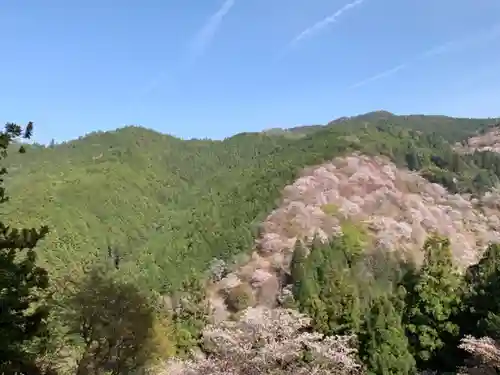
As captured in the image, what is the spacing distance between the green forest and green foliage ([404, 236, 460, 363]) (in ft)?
0.35

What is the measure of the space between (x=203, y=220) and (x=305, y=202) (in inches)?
781

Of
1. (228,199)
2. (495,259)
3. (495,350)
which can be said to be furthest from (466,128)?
(495,350)

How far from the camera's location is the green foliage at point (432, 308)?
3944 cm

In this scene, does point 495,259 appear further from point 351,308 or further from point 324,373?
point 324,373

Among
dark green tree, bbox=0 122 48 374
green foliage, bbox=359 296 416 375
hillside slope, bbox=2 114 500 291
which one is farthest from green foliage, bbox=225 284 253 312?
dark green tree, bbox=0 122 48 374

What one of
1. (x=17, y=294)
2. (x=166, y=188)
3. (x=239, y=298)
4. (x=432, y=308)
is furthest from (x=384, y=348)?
(x=166, y=188)

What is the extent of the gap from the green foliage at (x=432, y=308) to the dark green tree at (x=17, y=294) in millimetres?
31664

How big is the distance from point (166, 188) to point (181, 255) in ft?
138

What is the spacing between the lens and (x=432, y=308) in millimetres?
40094

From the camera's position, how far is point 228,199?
107m

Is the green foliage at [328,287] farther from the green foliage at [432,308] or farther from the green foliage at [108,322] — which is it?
the green foliage at [108,322]

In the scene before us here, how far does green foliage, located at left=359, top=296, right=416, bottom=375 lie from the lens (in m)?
37.8

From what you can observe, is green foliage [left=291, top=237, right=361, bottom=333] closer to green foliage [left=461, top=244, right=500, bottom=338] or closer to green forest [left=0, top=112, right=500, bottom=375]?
green forest [left=0, top=112, right=500, bottom=375]

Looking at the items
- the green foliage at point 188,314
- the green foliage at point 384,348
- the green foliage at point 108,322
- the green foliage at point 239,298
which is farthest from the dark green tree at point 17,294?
the green foliage at point 239,298
